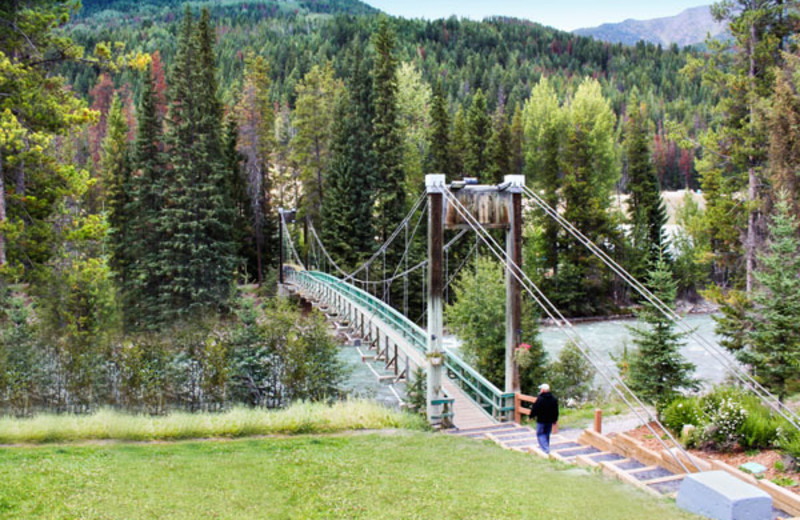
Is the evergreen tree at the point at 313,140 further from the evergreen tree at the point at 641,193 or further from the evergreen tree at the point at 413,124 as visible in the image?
the evergreen tree at the point at 641,193

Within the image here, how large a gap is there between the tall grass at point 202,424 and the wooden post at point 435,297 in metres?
0.66

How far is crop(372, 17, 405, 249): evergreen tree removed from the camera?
134ft

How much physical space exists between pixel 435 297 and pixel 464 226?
68.9 inches

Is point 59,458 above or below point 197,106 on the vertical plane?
below

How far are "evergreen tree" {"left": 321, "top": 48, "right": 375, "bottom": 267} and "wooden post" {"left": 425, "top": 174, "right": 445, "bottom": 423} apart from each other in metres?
24.3

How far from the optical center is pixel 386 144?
40906 millimetres

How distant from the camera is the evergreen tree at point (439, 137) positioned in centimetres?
4388

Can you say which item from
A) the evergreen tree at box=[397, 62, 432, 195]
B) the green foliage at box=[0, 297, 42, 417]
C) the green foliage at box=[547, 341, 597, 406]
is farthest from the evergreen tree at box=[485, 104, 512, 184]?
the green foliage at box=[0, 297, 42, 417]

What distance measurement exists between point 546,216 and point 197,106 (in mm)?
23474

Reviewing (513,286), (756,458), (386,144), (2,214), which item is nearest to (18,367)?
(2,214)

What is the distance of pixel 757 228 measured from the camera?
70.2ft

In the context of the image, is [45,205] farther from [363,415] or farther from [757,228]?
[757,228]

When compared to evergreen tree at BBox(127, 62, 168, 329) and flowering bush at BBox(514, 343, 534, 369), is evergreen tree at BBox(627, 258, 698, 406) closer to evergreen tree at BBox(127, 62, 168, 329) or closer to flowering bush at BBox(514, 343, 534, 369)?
flowering bush at BBox(514, 343, 534, 369)

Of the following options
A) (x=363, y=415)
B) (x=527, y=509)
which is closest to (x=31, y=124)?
(x=363, y=415)
